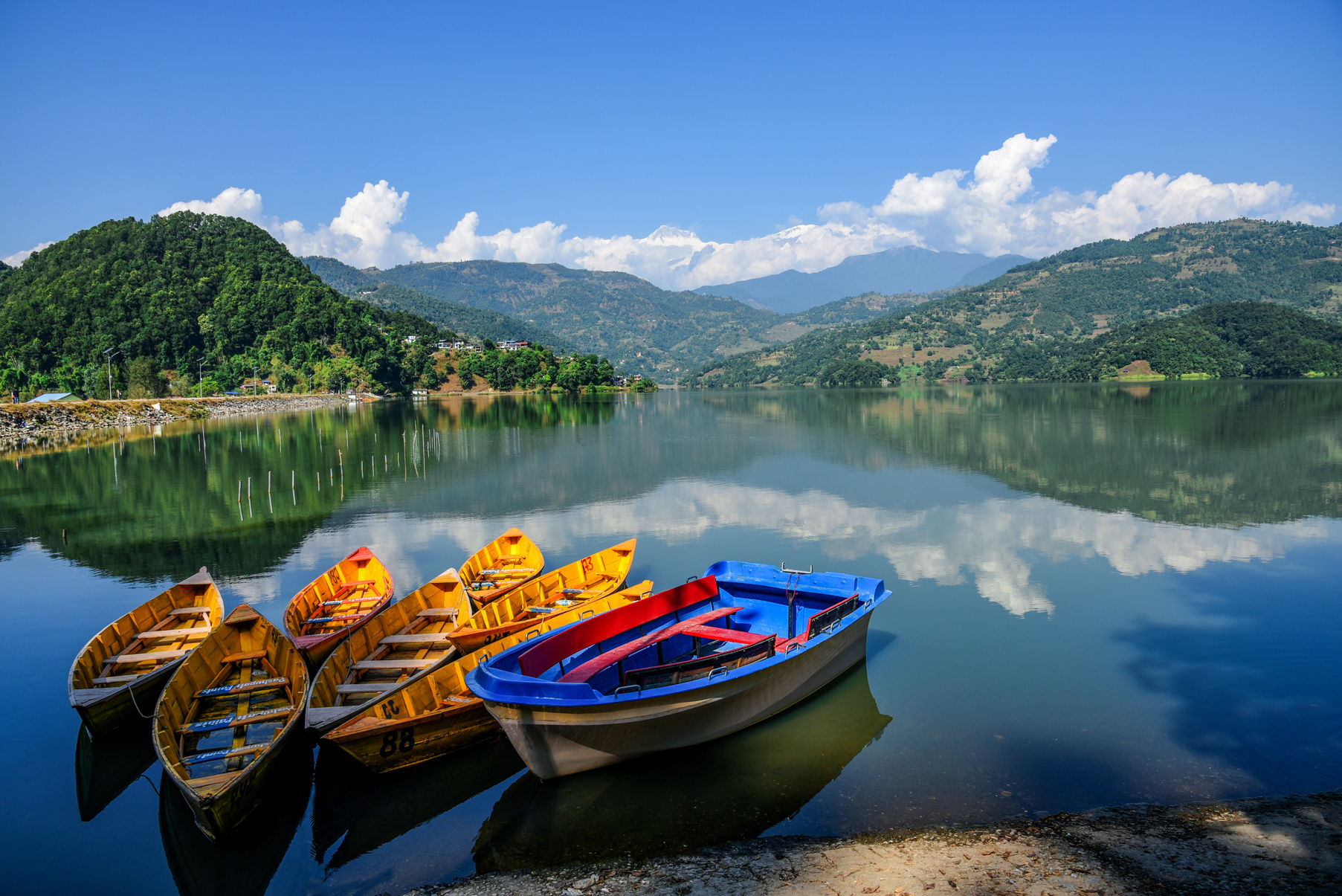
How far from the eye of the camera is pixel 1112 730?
36.6 ft

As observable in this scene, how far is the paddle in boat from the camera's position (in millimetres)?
12648

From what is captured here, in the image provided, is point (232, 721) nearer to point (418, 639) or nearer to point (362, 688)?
point (362, 688)

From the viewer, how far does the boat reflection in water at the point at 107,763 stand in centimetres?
965

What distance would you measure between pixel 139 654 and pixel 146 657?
8.2 inches

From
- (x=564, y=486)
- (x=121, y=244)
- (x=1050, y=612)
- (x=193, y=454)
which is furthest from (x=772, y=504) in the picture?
(x=121, y=244)

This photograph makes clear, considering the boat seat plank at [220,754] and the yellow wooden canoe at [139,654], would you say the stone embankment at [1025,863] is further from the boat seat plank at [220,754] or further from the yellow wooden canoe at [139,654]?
the yellow wooden canoe at [139,654]

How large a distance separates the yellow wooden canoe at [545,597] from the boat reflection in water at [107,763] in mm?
4733

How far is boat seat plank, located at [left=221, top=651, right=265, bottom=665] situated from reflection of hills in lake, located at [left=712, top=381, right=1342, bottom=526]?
28261 millimetres

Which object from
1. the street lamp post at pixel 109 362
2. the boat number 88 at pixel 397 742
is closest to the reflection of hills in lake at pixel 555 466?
the boat number 88 at pixel 397 742

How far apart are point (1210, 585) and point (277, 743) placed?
2113cm

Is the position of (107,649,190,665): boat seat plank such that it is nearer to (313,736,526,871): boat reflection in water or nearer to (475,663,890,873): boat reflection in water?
(313,736,526,871): boat reflection in water

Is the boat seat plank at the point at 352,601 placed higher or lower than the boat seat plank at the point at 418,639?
lower

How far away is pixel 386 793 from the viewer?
31.1 ft

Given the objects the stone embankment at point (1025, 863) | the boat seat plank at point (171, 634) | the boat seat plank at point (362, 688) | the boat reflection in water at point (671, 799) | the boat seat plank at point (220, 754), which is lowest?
the boat reflection in water at point (671, 799)
